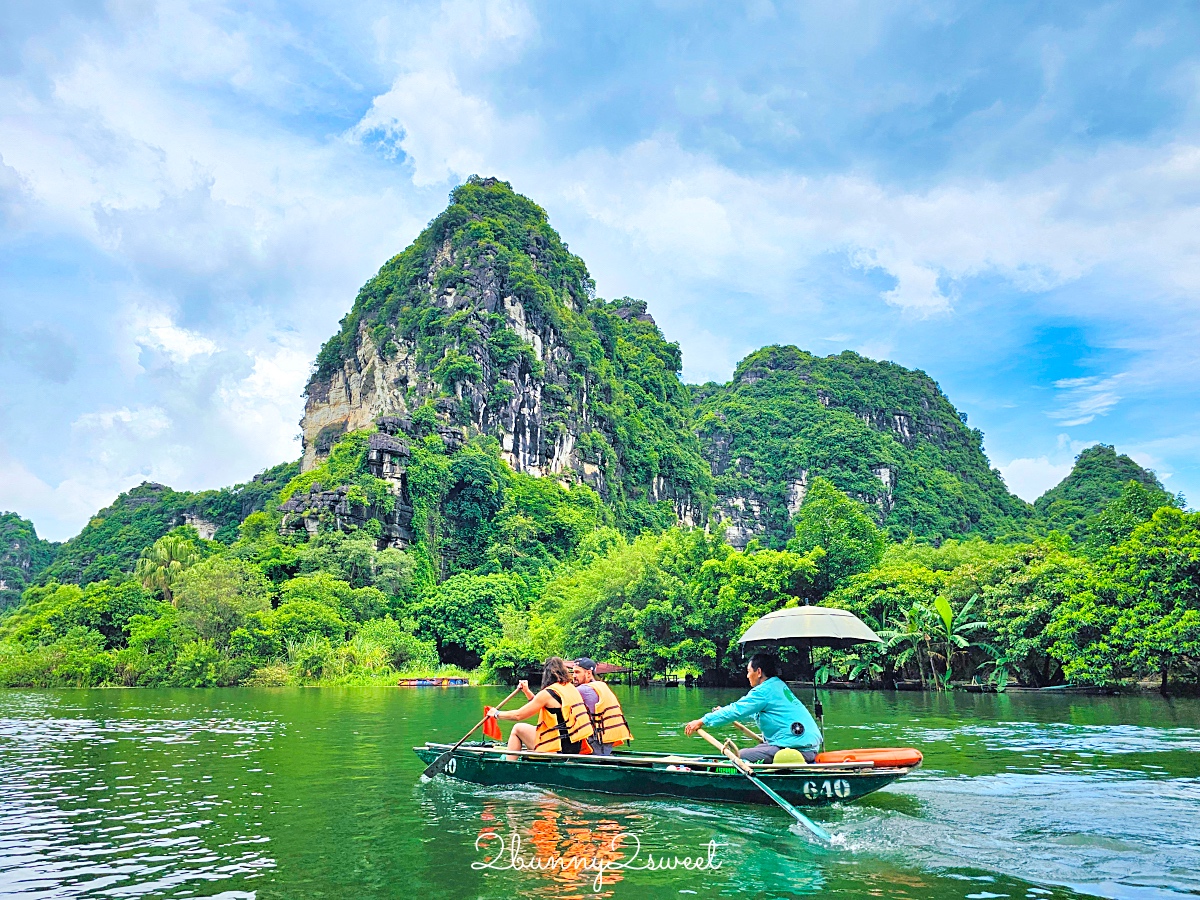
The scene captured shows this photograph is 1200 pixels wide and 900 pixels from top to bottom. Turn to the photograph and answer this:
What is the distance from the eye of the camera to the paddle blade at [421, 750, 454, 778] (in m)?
10.0

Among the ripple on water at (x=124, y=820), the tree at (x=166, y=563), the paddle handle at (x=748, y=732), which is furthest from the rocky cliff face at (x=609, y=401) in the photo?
the paddle handle at (x=748, y=732)

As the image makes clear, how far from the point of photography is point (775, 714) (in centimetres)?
840

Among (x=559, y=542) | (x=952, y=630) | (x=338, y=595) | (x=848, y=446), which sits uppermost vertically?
(x=848, y=446)

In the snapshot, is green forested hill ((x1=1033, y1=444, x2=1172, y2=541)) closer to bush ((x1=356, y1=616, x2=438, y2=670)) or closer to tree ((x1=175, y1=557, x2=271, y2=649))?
bush ((x1=356, y1=616, x2=438, y2=670))

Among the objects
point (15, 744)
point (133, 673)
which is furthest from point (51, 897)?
point (133, 673)

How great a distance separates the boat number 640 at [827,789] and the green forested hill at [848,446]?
8766 centimetres

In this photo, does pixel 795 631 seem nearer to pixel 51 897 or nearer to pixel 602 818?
pixel 602 818

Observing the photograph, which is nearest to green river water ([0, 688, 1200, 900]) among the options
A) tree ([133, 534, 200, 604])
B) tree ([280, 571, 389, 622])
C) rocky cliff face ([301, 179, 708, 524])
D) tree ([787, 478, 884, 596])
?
tree ([787, 478, 884, 596])

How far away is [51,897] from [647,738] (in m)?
10.6

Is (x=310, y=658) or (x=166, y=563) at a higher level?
(x=166, y=563)

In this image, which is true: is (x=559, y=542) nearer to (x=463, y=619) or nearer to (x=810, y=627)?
(x=463, y=619)

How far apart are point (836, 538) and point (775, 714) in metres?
26.2

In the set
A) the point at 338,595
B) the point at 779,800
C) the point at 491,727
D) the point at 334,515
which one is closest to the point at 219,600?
the point at 338,595

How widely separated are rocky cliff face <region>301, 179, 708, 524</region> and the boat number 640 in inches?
2020
